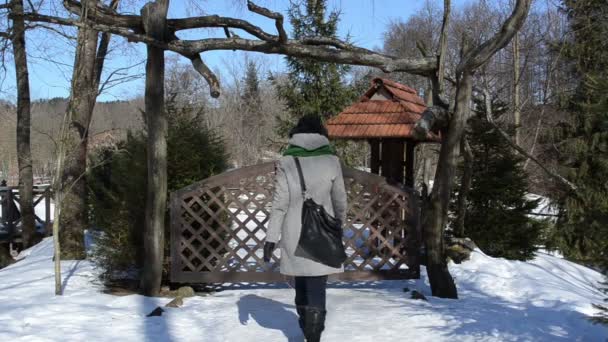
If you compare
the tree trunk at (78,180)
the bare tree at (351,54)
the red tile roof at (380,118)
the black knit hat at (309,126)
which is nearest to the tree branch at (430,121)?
the bare tree at (351,54)

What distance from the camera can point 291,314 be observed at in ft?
16.4

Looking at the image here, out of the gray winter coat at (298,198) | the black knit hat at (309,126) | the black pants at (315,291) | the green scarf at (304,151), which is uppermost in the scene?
the black knit hat at (309,126)

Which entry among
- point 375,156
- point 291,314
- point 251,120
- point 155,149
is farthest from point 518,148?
point 251,120

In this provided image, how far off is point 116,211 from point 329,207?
325cm

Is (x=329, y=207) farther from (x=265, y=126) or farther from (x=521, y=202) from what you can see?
(x=265, y=126)

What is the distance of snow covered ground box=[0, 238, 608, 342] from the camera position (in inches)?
170

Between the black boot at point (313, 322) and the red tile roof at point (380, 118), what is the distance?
3945 millimetres

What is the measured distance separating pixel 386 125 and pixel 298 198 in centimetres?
395

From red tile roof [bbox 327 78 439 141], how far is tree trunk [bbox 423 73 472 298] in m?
1.56

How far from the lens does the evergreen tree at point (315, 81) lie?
16.0 m

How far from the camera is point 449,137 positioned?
18.7 ft

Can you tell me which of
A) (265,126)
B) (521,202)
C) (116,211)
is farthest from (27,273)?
(265,126)

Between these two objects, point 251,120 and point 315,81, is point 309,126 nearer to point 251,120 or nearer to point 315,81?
point 315,81

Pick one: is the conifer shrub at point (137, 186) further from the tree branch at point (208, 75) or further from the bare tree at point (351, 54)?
the tree branch at point (208, 75)
